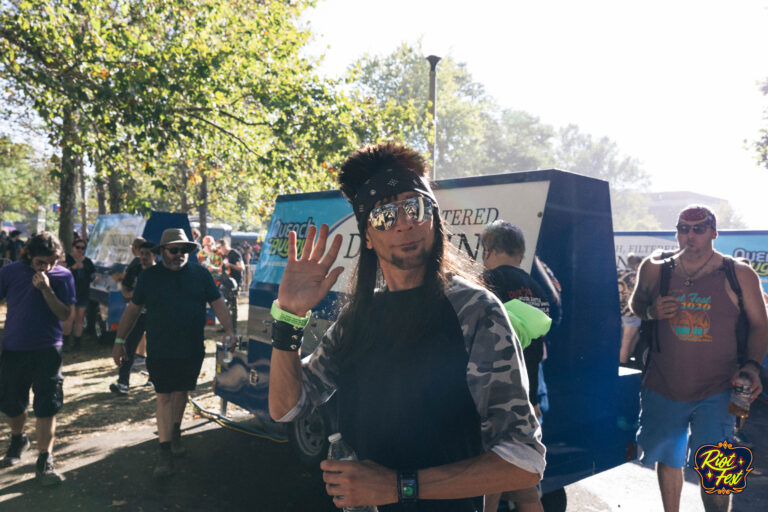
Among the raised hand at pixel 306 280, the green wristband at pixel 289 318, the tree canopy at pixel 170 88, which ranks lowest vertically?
the green wristband at pixel 289 318

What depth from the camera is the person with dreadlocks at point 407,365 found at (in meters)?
1.41

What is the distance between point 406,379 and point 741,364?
301cm

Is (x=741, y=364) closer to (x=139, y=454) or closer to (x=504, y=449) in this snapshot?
(x=504, y=449)

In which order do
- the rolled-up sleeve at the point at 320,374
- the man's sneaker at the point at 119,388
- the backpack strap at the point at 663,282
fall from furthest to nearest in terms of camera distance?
the man's sneaker at the point at 119,388
the backpack strap at the point at 663,282
the rolled-up sleeve at the point at 320,374

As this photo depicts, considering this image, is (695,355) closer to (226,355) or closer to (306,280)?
(306,280)

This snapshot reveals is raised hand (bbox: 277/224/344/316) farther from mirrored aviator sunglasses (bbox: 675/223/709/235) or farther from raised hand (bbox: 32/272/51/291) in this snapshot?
raised hand (bbox: 32/272/51/291)

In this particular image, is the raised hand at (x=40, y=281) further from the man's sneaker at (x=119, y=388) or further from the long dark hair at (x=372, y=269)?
the long dark hair at (x=372, y=269)

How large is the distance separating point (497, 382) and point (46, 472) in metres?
4.81

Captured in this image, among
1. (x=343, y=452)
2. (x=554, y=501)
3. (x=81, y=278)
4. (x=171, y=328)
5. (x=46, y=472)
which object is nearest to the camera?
(x=343, y=452)

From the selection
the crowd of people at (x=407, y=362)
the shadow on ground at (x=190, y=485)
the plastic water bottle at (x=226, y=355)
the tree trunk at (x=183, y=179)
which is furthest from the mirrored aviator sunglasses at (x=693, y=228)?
the tree trunk at (x=183, y=179)

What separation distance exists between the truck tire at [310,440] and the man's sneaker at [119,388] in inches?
146

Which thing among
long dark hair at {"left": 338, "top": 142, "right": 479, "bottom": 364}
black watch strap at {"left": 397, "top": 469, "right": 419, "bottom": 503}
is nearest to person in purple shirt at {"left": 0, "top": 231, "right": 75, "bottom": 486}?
long dark hair at {"left": 338, "top": 142, "right": 479, "bottom": 364}

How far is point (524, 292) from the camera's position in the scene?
3197mm

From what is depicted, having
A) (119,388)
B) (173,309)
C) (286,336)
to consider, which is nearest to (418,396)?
(286,336)
